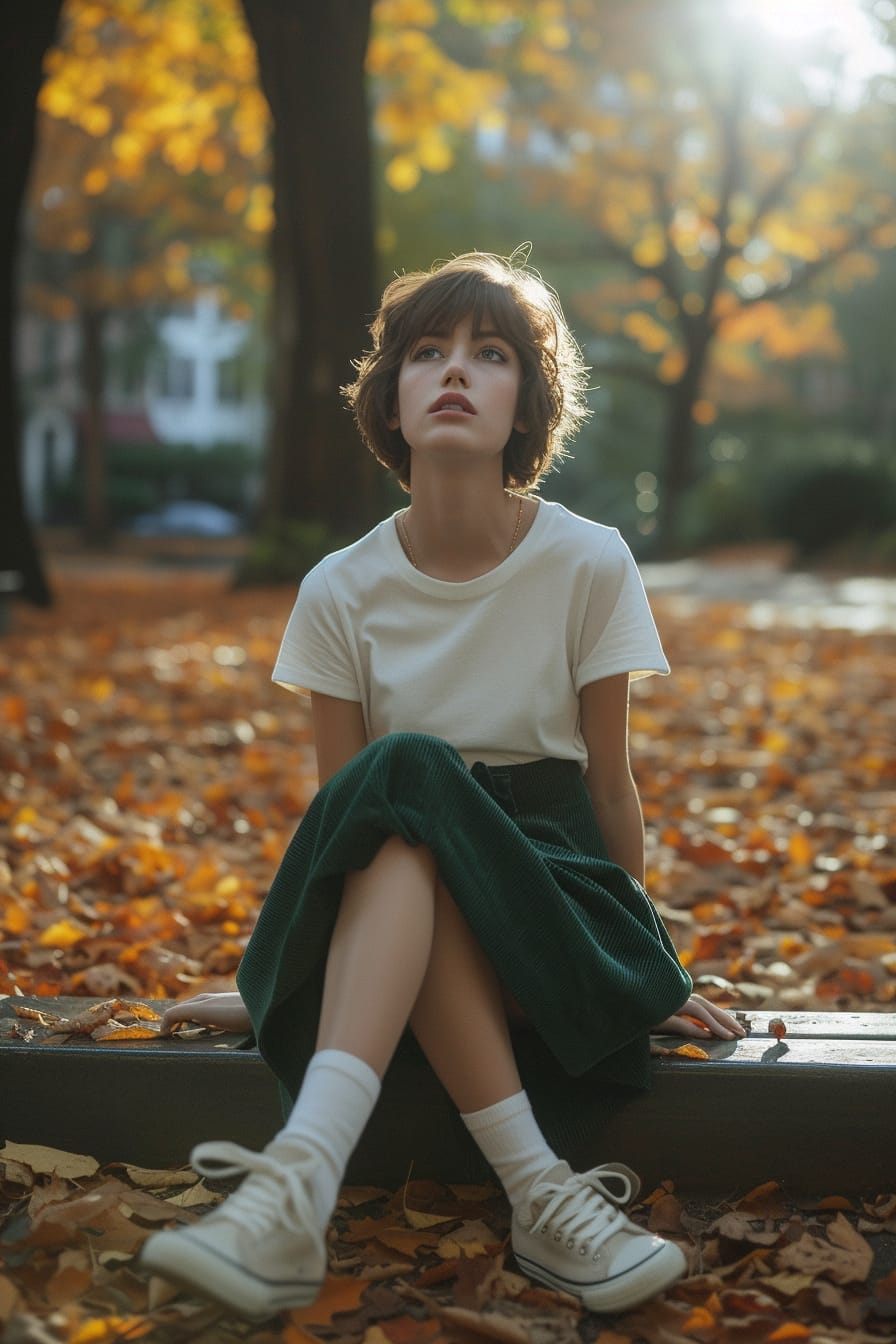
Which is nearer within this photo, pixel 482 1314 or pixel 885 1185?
pixel 482 1314

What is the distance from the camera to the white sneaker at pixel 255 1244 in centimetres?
197

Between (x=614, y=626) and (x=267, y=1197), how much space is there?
1.11 metres

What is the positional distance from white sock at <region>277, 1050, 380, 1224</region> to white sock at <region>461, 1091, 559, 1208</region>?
0.22 m

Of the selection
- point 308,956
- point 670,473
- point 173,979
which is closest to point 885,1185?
point 308,956

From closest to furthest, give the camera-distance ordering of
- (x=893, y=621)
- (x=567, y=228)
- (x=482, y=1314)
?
(x=482, y=1314)
(x=893, y=621)
(x=567, y=228)

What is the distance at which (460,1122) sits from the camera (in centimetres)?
261

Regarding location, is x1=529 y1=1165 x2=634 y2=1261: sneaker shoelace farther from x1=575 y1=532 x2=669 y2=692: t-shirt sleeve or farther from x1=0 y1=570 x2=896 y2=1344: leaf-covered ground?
x1=575 y1=532 x2=669 y2=692: t-shirt sleeve

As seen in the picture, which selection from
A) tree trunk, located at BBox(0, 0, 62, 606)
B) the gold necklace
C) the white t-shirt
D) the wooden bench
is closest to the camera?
the wooden bench

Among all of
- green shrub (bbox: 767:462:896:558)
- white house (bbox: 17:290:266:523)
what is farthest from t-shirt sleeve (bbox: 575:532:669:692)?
white house (bbox: 17:290:266:523)

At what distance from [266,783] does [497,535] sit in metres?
3.32

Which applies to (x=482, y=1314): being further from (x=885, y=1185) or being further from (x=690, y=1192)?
(x=885, y=1185)

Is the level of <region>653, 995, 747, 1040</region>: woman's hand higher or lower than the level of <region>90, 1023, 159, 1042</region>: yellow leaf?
higher

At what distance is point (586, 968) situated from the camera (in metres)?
2.45

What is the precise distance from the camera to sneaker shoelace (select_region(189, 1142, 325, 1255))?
6.72ft
